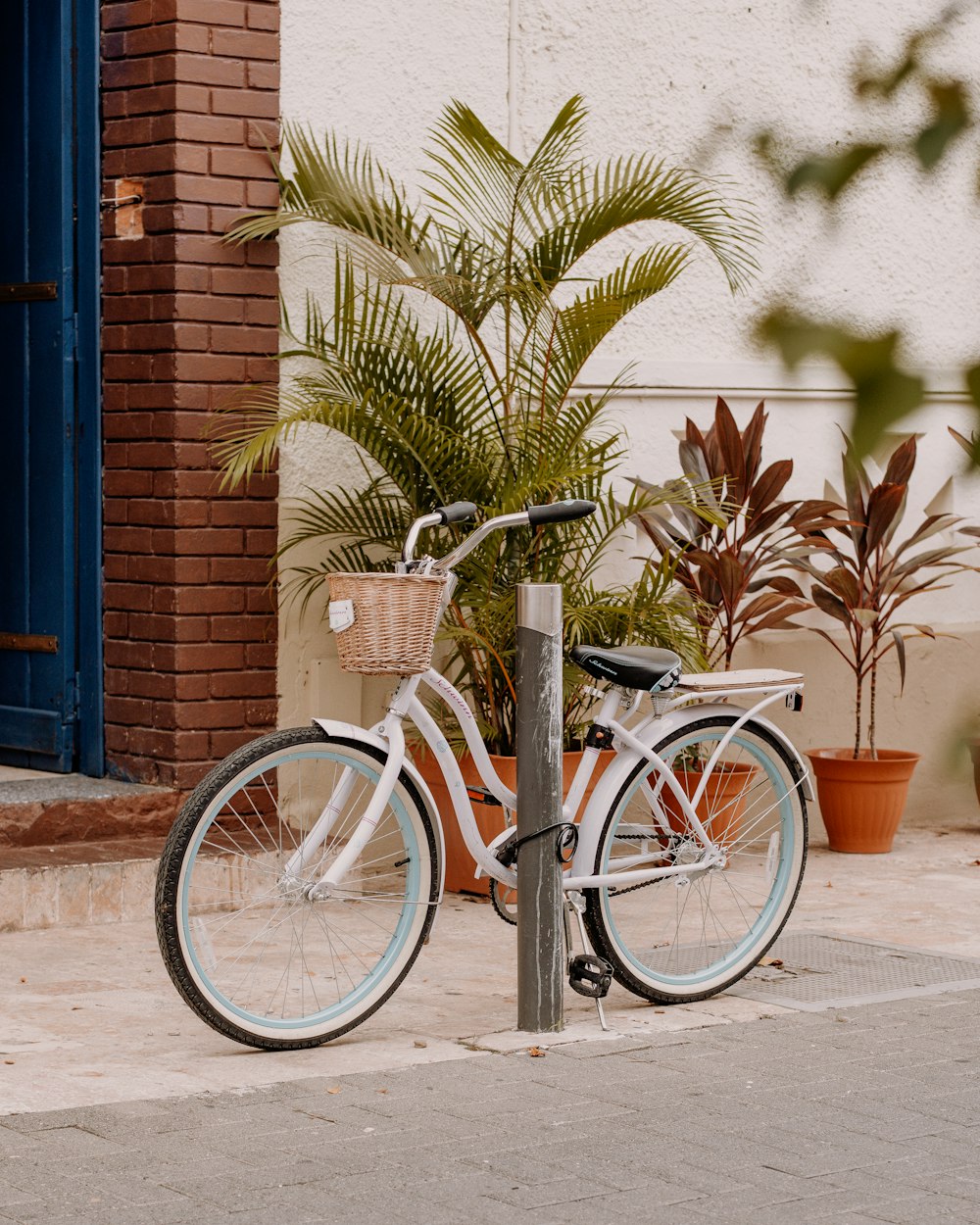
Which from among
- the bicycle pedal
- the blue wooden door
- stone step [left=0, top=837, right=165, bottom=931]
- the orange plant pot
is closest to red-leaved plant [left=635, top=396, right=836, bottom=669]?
the orange plant pot

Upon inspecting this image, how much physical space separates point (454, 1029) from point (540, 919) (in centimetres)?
38

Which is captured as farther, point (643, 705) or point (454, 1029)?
point (643, 705)

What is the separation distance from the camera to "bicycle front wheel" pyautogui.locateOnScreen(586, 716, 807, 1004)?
4.72 meters

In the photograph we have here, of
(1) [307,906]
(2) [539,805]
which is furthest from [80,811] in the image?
(2) [539,805]

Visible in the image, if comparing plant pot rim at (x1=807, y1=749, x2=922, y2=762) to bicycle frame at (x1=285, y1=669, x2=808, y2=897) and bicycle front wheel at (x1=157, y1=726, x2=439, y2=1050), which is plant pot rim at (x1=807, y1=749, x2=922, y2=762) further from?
bicycle front wheel at (x1=157, y1=726, x2=439, y2=1050)

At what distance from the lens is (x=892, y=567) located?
759cm

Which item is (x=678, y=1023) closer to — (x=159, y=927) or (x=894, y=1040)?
(x=894, y=1040)

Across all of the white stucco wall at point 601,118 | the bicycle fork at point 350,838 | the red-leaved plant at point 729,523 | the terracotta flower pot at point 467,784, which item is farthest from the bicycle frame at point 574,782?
the red-leaved plant at point 729,523

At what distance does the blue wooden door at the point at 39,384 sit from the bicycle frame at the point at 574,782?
2.31 meters

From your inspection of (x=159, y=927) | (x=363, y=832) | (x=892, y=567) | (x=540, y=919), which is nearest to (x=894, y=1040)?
(x=540, y=919)

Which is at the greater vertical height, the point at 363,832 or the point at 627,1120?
the point at 363,832

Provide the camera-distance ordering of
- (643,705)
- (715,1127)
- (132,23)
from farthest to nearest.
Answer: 1. (643,705)
2. (132,23)
3. (715,1127)

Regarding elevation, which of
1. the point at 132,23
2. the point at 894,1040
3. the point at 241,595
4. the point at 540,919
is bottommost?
the point at 894,1040

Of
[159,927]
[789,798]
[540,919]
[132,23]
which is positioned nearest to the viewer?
[159,927]
